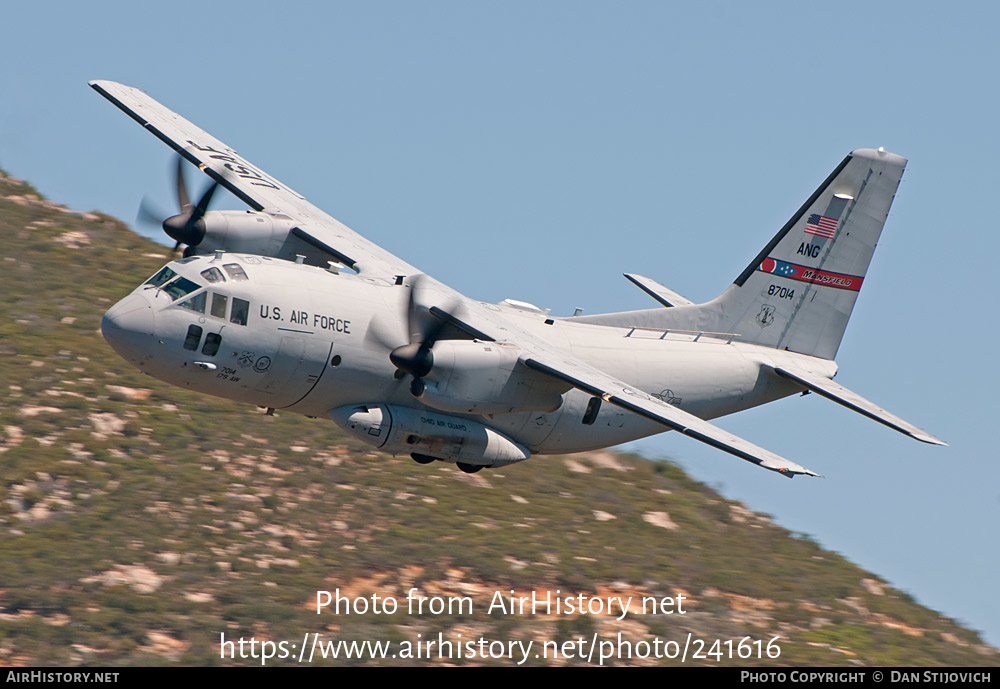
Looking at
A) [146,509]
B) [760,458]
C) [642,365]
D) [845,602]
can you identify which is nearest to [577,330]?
[642,365]

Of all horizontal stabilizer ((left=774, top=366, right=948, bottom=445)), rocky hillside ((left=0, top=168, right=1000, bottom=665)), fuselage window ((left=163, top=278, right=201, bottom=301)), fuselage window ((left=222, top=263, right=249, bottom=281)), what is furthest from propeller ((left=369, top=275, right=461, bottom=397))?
horizontal stabilizer ((left=774, top=366, right=948, bottom=445))

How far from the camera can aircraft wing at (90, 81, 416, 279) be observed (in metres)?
25.7

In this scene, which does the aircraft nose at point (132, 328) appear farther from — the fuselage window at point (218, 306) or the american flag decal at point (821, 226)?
the american flag decal at point (821, 226)

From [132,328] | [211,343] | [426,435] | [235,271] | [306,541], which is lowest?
[306,541]

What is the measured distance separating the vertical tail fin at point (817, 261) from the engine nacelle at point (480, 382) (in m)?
9.27

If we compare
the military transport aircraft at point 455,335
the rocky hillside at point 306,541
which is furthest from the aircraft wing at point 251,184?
the rocky hillside at point 306,541

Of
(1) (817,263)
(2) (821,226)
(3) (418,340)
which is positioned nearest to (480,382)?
(3) (418,340)

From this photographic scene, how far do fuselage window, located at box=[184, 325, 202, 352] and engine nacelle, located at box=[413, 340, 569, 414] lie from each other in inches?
169

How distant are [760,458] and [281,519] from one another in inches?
630

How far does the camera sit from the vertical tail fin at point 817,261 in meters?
29.6

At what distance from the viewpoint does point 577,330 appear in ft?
85.3

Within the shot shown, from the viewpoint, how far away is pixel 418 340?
69.8 ft

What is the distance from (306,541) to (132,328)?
37.2ft

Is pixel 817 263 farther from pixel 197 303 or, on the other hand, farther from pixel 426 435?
pixel 197 303
